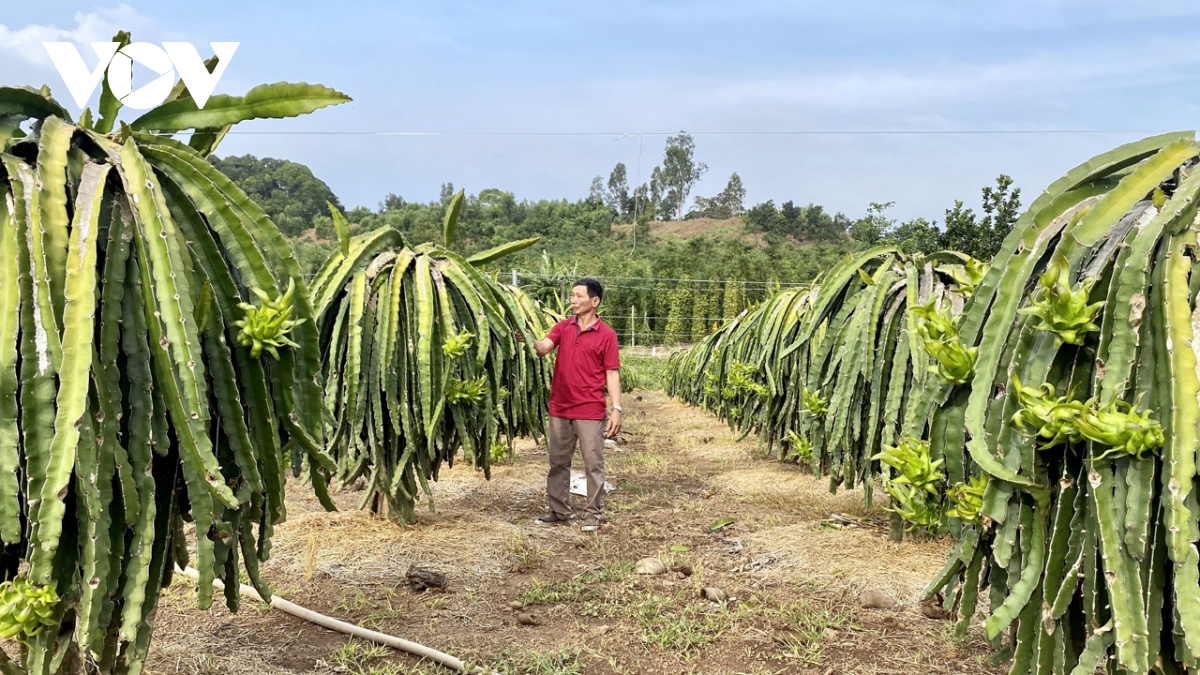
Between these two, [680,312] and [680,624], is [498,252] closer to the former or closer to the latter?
[680,624]

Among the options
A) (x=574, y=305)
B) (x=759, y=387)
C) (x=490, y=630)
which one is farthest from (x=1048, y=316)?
(x=759, y=387)

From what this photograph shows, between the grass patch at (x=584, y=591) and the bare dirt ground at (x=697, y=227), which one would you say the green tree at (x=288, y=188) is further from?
the grass patch at (x=584, y=591)

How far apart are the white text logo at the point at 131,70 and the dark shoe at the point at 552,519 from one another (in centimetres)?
423

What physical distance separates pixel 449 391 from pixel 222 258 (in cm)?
285

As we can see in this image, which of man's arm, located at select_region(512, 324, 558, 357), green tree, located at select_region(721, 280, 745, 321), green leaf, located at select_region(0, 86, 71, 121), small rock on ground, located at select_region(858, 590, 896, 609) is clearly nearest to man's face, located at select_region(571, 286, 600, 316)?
man's arm, located at select_region(512, 324, 558, 357)

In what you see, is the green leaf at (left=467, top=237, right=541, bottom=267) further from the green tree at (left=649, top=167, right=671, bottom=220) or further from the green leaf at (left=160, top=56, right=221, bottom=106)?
the green tree at (left=649, top=167, right=671, bottom=220)

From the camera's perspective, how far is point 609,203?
68.4 metres

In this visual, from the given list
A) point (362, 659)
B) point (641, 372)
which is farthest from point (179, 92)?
point (641, 372)

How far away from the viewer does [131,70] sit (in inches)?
107

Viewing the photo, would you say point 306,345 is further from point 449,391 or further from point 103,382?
point 449,391

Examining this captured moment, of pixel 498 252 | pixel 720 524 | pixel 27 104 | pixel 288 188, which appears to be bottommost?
pixel 720 524

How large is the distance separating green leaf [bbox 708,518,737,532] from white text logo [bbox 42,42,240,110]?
Result: 4.71 meters

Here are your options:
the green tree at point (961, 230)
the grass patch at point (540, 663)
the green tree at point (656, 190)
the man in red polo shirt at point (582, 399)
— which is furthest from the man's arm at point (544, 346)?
the green tree at point (656, 190)

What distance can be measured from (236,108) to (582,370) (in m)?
3.86
